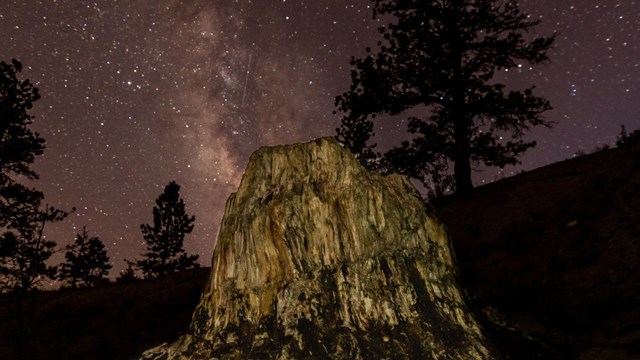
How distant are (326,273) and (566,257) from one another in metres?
5.42

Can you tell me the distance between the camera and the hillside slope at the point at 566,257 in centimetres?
614

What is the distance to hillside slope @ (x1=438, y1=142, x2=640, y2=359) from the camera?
614cm

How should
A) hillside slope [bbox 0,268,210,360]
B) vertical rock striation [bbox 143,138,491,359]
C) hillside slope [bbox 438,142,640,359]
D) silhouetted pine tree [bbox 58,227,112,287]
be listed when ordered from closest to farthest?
vertical rock striation [bbox 143,138,491,359], hillside slope [bbox 438,142,640,359], hillside slope [bbox 0,268,210,360], silhouetted pine tree [bbox 58,227,112,287]

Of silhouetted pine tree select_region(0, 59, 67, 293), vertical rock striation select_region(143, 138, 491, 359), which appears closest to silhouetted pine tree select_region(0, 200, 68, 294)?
silhouetted pine tree select_region(0, 59, 67, 293)

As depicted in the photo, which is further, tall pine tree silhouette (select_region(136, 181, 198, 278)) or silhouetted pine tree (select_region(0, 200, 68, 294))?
tall pine tree silhouette (select_region(136, 181, 198, 278))

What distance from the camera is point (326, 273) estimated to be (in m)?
6.03

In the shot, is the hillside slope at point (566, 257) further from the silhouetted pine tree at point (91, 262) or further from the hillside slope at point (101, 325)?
the silhouetted pine tree at point (91, 262)

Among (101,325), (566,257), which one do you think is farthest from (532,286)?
(101,325)

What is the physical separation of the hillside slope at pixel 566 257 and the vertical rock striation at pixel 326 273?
1586mm

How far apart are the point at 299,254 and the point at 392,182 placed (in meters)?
2.28

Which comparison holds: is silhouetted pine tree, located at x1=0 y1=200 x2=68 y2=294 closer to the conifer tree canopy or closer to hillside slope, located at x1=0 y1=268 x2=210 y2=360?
hillside slope, located at x1=0 y1=268 x2=210 y2=360

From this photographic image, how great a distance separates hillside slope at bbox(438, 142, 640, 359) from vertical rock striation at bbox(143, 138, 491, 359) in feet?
5.20

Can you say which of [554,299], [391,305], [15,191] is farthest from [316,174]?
[15,191]

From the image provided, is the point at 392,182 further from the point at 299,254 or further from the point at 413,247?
the point at 299,254
